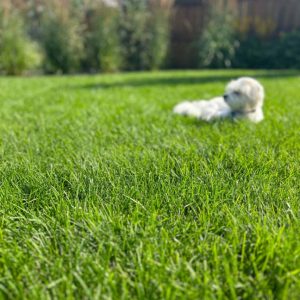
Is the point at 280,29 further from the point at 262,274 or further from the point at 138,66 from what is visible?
the point at 262,274

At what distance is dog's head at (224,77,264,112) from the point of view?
93.8 inches

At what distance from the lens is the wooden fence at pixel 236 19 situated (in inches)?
374

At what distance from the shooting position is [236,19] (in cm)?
946

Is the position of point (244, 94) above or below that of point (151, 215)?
above

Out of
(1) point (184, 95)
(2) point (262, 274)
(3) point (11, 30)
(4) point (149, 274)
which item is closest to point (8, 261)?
(4) point (149, 274)

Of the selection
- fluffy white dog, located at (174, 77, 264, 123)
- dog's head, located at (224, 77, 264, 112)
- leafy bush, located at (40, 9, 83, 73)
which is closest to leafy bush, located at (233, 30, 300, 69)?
leafy bush, located at (40, 9, 83, 73)

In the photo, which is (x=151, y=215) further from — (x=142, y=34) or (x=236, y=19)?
(x=236, y=19)

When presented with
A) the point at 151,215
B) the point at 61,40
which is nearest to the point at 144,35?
the point at 61,40

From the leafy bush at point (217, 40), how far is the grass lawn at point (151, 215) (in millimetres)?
7415

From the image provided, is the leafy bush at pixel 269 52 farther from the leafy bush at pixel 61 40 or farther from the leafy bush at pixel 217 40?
the leafy bush at pixel 61 40

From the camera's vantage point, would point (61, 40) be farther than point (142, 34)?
No

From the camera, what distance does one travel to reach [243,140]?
1.96 m

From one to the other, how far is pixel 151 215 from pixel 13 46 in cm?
786

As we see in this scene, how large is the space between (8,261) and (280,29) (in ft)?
34.3
